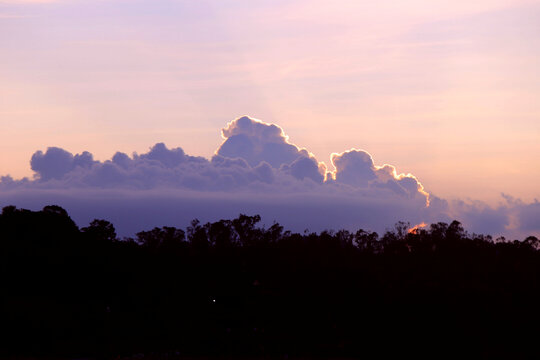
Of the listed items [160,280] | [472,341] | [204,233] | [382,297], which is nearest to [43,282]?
[160,280]

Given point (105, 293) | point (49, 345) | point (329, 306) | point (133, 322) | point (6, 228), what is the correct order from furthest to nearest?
point (6, 228)
point (105, 293)
point (329, 306)
point (133, 322)
point (49, 345)

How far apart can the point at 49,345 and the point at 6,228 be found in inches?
1186

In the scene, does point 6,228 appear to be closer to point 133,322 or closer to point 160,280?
point 160,280

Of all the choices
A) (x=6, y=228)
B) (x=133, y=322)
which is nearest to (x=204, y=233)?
(x=6, y=228)

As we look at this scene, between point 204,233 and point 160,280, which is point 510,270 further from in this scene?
point 204,233

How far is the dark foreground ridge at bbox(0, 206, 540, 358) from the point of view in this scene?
4462 cm

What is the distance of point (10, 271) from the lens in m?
57.1

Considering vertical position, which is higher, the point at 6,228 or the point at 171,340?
the point at 6,228

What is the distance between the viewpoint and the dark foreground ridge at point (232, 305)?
1757 inches

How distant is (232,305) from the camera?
51875 mm

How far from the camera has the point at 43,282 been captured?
185 ft

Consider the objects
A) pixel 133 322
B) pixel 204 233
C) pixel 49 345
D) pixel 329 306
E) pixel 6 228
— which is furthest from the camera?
pixel 204 233

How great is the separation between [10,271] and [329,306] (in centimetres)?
2353

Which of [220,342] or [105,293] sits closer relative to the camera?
[220,342]
